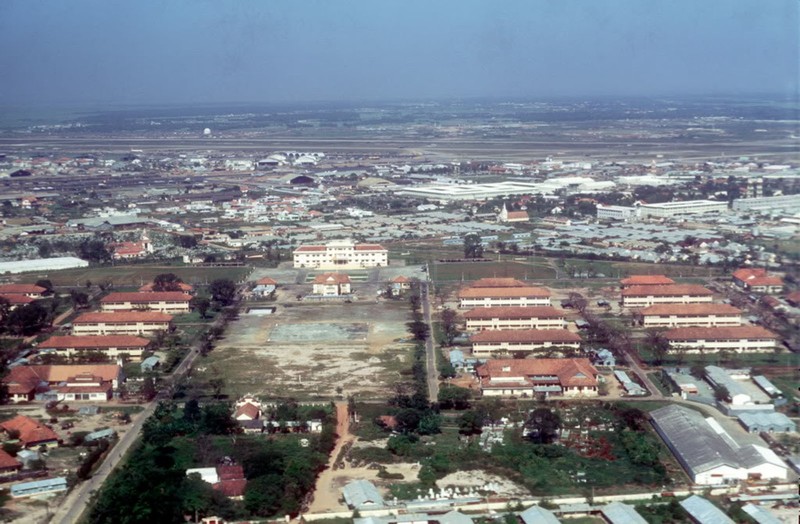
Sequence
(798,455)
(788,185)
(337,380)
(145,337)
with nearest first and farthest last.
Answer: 1. (798,455)
2. (337,380)
3. (145,337)
4. (788,185)

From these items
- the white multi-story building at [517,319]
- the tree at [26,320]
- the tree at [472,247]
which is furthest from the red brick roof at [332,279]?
the tree at [26,320]

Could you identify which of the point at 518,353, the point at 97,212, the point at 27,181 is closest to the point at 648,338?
the point at 518,353

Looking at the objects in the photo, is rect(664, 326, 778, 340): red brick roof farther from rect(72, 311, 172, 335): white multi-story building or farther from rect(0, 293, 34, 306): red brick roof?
rect(0, 293, 34, 306): red brick roof

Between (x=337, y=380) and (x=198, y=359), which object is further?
(x=198, y=359)

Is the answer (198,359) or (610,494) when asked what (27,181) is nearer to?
(198,359)

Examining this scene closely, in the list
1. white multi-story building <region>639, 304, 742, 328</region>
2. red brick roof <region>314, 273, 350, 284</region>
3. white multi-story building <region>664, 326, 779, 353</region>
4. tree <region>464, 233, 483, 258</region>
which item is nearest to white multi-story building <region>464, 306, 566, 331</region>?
white multi-story building <region>639, 304, 742, 328</region>

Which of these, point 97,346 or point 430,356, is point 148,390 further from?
point 430,356
